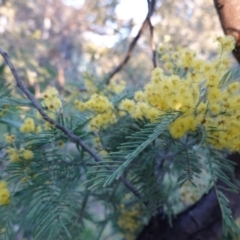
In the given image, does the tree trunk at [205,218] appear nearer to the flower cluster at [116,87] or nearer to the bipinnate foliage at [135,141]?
the bipinnate foliage at [135,141]

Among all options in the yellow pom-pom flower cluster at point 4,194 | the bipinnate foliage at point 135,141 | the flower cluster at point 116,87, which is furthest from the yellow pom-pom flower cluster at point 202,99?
the flower cluster at point 116,87

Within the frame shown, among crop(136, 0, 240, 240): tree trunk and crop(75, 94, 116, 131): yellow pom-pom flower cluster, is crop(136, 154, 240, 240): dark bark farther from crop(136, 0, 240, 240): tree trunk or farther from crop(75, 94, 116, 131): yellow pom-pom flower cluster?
crop(75, 94, 116, 131): yellow pom-pom flower cluster

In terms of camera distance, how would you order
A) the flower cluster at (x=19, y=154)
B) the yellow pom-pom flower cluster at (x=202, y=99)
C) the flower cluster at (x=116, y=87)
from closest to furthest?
1. the yellow pom-pom flower cluster at (x=202, y=99)
2. the flower cluster at (x=19, y=154)
3. the flower cluster at (x=116, y=87)

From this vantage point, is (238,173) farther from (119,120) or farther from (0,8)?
(0,8)

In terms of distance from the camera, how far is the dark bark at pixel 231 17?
0.61 metres

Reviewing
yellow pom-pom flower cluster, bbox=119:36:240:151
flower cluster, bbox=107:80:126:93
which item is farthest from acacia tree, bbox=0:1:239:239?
flower cluster, bbox=107:80:126:93

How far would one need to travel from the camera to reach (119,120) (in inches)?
29.2

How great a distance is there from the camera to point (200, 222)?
26.5 inches

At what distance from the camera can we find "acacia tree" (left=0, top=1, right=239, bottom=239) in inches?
19.2

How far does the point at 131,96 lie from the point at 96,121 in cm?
14

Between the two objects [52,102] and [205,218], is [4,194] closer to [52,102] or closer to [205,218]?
[52,102]

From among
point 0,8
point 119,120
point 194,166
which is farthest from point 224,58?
point 0,8

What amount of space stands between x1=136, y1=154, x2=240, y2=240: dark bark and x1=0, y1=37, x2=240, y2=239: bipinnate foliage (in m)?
0.03

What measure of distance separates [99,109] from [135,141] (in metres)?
0.12
